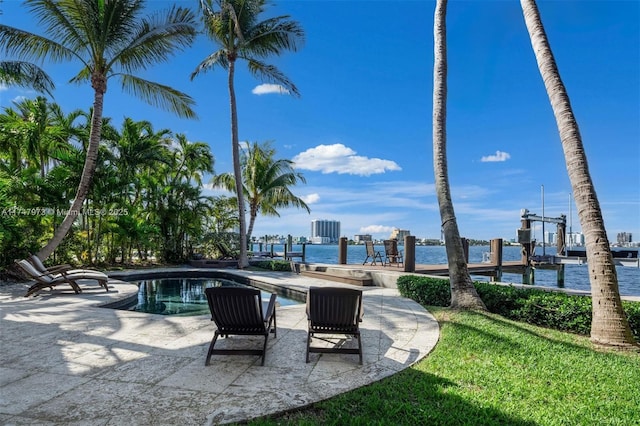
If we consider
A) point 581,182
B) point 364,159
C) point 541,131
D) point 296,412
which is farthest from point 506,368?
point 364,159

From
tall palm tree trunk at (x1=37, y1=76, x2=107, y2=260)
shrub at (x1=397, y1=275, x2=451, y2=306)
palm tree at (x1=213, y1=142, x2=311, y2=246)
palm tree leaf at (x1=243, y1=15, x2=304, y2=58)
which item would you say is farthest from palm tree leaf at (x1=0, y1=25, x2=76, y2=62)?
shrub at (x1=397, y1=275, x2=451, y2=306)

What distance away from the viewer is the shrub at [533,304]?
582cm

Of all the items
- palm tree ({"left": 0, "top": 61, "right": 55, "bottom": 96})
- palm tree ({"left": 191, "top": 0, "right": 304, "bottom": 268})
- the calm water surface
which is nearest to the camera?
palm tree ({"left": 0, "top": 61, "right": 55, "bottom": 96})

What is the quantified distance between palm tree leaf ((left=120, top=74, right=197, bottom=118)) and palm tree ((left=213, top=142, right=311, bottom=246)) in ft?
23.0

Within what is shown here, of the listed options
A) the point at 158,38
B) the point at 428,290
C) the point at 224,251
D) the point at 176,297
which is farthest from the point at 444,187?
the point at 224,251

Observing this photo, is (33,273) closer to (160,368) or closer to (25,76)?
(160,368)

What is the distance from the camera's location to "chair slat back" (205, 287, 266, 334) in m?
4.17

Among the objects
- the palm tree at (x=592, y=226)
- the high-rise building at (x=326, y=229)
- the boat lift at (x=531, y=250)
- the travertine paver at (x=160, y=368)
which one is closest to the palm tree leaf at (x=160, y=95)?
the travertine paver at (x=160, y=368)

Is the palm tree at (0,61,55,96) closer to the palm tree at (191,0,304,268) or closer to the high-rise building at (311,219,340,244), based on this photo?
the palm tree at (191,0,304,268)

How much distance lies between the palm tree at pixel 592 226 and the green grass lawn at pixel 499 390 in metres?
0.38

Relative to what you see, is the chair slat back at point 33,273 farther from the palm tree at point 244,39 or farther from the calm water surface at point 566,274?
the calm water surface at point 566,274

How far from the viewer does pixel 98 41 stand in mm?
10492

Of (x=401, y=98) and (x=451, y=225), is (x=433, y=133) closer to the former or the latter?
(x=451, y=225)

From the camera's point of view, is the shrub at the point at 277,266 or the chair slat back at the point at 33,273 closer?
the chair slat back at the point at 33,273
